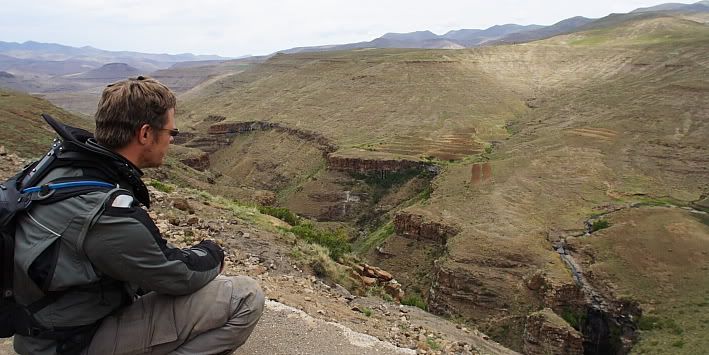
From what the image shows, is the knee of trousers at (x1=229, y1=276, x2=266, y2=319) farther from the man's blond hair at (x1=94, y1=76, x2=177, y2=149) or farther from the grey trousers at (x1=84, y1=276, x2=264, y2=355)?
the man's blond hair at (x1=94, y1=76, x2=177, y2=149)

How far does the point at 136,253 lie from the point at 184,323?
0.84m

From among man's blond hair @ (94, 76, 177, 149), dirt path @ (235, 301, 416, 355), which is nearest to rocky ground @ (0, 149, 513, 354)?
dirt path @ (235, 301, 416, 355)

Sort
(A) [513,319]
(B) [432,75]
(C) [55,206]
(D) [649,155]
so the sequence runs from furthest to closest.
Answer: (B) [432,75] < (D) [649,155] < (A) [513,319] < (C) [55,206]

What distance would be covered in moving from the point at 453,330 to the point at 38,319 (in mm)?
10604

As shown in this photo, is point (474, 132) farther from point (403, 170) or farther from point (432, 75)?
point (432, 75)

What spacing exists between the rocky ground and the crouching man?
2.25m

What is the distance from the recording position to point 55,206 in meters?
3.11

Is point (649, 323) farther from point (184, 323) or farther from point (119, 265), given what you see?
point (119, 265)

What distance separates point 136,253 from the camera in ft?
10.5

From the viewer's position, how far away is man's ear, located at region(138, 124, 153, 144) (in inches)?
139

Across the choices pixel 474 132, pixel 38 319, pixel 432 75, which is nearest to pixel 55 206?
pixel 38 319

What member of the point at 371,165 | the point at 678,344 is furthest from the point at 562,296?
the point at 371,165

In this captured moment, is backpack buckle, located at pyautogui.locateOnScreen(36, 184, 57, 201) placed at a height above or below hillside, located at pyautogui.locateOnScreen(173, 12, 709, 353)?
above

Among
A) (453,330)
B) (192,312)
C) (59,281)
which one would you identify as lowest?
(453,330)
